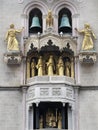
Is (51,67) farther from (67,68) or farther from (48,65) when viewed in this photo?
(67,68)

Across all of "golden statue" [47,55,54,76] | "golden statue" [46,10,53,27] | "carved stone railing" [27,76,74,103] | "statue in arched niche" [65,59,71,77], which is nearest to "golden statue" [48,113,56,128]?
"carved stone railing" [27,76,74,103]

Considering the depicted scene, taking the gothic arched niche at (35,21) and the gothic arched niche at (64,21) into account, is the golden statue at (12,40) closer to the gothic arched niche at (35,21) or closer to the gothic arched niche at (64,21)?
the gothic arched niche at (35,21)

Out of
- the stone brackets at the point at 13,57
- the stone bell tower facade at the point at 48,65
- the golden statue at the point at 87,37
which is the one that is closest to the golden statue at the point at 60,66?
the stone bell tower facade at the point at 48,65

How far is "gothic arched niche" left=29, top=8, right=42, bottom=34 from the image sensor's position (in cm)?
2269

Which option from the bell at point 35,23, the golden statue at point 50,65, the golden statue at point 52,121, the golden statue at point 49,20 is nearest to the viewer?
the golden statue at point 52,121

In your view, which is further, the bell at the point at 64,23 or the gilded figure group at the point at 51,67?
the bell at the point at 64,23

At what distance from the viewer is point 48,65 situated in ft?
72.0

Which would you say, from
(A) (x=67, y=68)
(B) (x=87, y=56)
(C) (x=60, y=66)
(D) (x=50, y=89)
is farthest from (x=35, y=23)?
(D) (x=50, y=89)

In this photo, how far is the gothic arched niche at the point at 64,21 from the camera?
2272cm

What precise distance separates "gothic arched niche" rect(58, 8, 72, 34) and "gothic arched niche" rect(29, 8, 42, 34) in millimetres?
893

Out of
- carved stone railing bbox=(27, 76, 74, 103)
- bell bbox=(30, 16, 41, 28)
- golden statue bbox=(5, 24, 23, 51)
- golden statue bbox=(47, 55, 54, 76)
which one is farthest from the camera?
bell bbox=(30, 16, 41, 28)

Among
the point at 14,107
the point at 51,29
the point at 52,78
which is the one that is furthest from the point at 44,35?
the point at 14,107

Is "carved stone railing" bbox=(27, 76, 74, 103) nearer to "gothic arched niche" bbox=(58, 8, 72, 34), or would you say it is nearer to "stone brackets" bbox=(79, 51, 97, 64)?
"stone brackets" bbox=(79, 51, 97, 64)

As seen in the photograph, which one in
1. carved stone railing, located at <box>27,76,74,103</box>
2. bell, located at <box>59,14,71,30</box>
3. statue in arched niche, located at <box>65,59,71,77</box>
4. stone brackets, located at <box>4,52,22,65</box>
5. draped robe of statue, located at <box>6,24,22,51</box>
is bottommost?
carved stone railing, located at <box>27,76,74,103</box>
